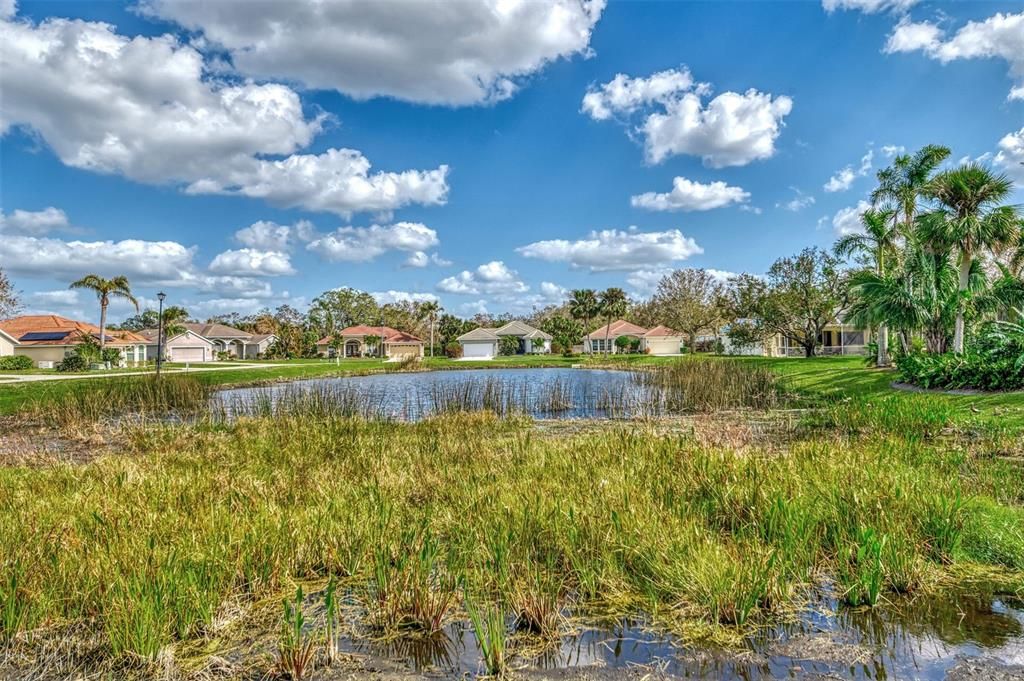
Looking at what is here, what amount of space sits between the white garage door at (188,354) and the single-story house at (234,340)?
24.5ft

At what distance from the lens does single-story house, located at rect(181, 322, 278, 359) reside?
68.1m

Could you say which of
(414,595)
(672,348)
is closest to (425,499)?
(414,595)

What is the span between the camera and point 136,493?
5.71m

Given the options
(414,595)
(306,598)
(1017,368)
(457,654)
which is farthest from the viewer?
(1017,368)

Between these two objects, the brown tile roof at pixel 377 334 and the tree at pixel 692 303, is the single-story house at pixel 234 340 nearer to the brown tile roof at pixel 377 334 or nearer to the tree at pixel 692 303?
the brown tile roof at pixel 377 334

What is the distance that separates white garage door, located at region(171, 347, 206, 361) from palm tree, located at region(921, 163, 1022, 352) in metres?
59.5

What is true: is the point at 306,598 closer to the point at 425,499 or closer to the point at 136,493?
the point at 425,499

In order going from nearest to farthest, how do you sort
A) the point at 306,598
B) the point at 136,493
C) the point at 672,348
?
the point at 306,598 < the point at 136,493 < the point at 672,348

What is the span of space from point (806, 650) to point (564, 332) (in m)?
68.1

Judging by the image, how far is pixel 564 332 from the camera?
71188 millimetres

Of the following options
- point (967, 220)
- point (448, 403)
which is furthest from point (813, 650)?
point (967, 220)

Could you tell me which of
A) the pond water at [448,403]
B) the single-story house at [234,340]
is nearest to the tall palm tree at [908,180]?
the pond water at [448,403]

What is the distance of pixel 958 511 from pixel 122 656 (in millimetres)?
6134

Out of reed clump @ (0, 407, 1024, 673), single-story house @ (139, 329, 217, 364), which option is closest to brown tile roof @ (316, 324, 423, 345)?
single-story house @ (139, 329, 217, 364)
